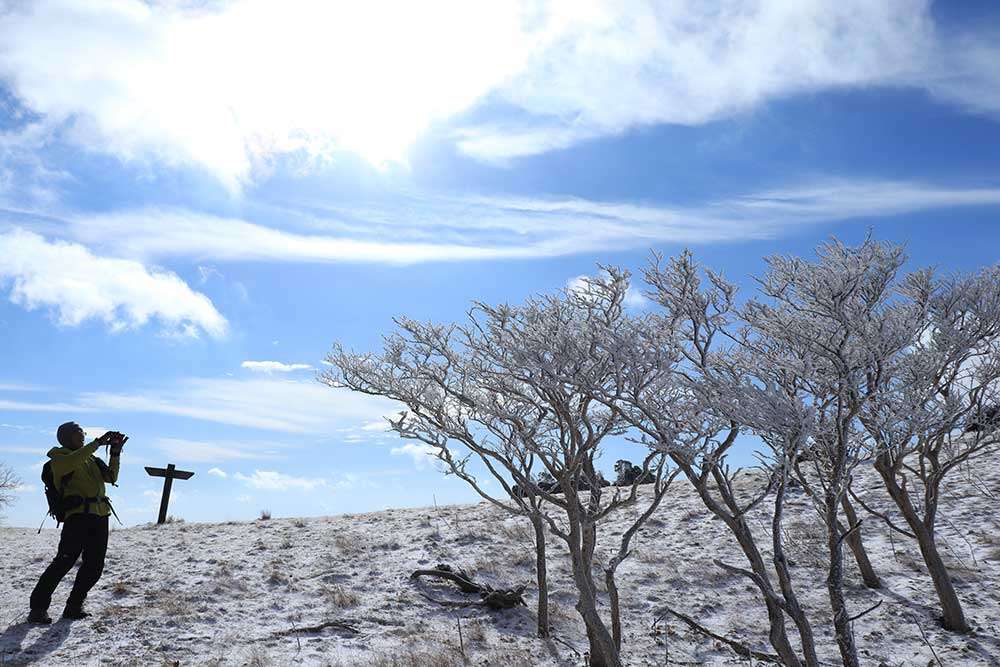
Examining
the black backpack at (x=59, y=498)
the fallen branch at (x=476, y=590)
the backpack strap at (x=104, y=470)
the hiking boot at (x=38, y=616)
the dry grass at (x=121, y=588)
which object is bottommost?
the hiking boot at (x=38, y=616)

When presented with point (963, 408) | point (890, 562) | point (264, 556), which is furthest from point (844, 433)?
point (264, 556)

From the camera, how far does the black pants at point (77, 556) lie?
381 inches

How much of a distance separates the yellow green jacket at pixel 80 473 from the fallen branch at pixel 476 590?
6234 mm

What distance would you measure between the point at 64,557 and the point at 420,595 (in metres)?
6.20

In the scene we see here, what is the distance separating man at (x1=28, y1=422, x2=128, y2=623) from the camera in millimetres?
9688

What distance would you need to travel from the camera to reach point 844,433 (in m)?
8.93

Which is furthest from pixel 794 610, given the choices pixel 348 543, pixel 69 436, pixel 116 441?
pixel 348 543

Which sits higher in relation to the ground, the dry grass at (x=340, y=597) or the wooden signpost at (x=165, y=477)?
the wooden signpost at (x=165, y=477)

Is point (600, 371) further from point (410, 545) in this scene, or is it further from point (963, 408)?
point (410, 545)

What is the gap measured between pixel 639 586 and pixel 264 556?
836cm

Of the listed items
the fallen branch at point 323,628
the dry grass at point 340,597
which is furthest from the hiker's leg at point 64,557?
the dry grass at point 340,597

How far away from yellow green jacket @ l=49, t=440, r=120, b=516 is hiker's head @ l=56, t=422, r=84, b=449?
136mm

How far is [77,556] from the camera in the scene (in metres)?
9.62

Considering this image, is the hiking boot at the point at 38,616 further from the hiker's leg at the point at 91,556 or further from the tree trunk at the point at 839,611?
the tree trunk at the point at 839,611
